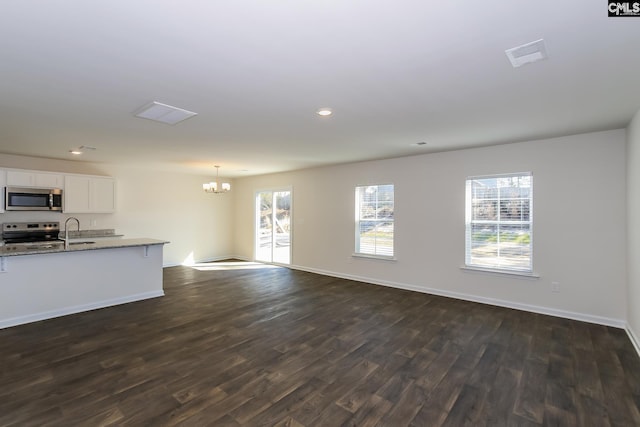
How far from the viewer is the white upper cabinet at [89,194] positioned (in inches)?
238

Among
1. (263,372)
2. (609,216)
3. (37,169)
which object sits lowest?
(263,372)

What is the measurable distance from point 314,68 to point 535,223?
4012 mm

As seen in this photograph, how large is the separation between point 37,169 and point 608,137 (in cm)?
931

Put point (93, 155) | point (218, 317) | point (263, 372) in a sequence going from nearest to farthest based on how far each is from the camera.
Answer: point (263, 372) < point (218, 317) < point (93, 155)

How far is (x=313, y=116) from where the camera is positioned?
3355 mm

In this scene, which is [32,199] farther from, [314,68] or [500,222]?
[500,222]

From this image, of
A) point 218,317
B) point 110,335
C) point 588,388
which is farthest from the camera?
point 218,317

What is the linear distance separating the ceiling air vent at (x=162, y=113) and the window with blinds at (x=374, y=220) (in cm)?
390

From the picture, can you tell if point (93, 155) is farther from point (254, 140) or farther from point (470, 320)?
point (470, 320)

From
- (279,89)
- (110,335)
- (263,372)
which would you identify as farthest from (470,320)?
(110,335)

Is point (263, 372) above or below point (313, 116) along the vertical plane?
below

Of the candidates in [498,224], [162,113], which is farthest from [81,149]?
[498,224]

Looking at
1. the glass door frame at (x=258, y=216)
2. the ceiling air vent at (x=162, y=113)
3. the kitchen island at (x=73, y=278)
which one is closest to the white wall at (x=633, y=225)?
the ceiling air vent at (x=162, y=113)

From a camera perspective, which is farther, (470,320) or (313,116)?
(470,320)
